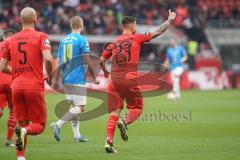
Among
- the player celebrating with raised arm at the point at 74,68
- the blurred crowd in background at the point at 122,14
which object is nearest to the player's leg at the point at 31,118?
the player celebrating with raised arm at the point at 74,68

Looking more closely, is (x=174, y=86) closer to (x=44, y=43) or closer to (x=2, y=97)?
(x=2, y=97)

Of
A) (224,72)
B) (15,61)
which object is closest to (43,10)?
(224,72)

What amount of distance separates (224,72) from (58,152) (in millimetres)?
27419

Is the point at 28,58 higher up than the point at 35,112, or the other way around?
the point at 28,58

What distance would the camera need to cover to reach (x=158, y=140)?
48.1 ft

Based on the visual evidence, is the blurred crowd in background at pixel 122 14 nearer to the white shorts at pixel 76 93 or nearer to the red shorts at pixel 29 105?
the white shorts at pixel 76 93

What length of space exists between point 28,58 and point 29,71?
0.21 m

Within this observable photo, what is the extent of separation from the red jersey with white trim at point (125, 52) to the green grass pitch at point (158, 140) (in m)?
1.54

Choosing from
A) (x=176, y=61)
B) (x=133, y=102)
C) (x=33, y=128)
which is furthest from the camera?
(x=176, y=61)

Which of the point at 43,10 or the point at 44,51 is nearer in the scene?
the point at 44,51

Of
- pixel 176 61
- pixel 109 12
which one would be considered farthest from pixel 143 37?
pixel 109 12

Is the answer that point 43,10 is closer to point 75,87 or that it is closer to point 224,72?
point 224,72

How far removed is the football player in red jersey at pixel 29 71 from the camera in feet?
35.3

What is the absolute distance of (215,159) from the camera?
11625 mm
